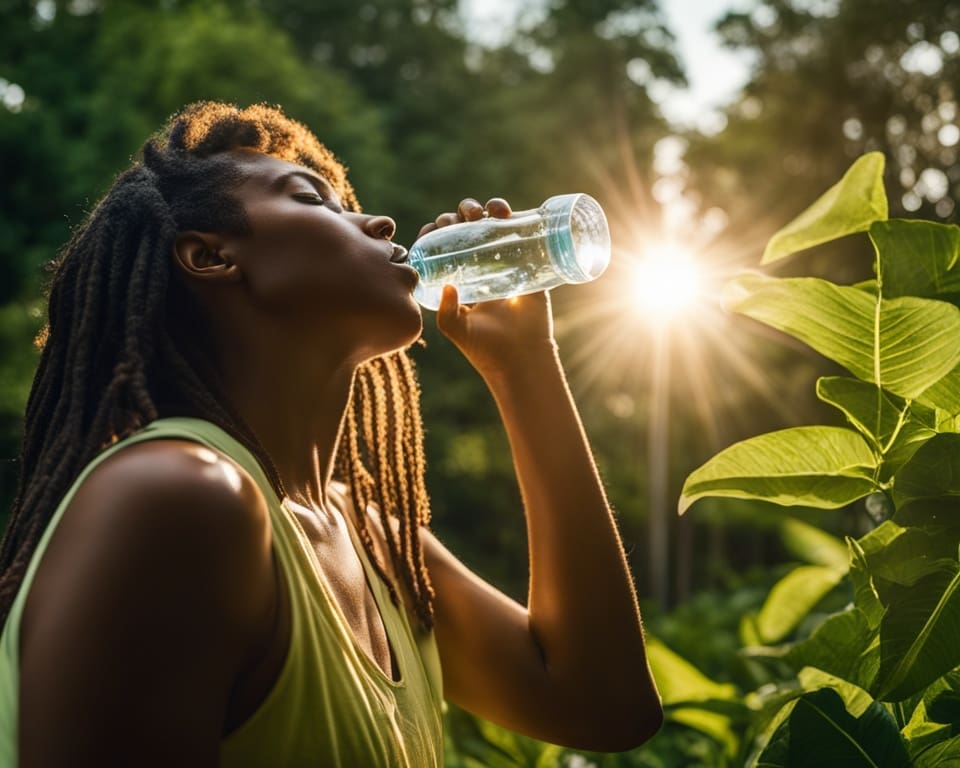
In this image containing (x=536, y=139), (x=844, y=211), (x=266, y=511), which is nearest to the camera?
(x=266, y=511)

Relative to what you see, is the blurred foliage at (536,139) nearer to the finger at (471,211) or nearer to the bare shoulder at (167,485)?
the finger at (471,211)

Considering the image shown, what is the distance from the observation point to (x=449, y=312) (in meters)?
2.18

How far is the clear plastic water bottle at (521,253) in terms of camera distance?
2428mm

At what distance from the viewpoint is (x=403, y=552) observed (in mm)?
2104

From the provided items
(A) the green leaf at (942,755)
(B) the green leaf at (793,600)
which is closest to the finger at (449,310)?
(A) the green leaf at (942,755)

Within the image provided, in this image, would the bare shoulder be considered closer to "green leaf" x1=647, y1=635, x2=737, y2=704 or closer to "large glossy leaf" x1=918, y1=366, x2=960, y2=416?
"large glossy leaf" x1=918, y1=366, x2=960, y2=416

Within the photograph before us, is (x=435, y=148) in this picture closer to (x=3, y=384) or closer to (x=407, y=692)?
(x=3, y=384)

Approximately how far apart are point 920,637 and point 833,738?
208 millimetres

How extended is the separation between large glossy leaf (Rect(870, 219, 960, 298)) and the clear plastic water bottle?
0.97 metres

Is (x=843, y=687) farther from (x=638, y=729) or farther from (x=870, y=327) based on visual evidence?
(x=870, y=327)

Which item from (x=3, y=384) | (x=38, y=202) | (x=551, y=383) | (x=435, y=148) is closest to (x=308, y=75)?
(x=435, y=148)

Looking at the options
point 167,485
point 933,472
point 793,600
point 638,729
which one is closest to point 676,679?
point 793,600

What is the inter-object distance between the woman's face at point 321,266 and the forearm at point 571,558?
1.20 ft

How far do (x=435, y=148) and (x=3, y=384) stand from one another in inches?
595
